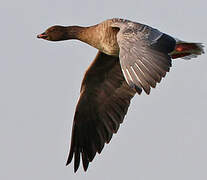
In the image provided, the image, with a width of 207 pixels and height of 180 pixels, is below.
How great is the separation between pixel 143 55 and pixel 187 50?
2.93 m

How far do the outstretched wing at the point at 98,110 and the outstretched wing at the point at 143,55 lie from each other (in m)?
2.54

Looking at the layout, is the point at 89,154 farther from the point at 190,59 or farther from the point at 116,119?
the point at 190,59

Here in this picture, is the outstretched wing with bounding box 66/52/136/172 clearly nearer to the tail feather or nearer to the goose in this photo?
the goose

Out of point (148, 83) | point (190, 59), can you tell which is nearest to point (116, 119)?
point (190, 59)

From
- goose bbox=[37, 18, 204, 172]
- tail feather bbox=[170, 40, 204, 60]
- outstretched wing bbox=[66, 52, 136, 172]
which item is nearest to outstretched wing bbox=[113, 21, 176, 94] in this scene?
goose bbox=[37, 18, 204, 172]

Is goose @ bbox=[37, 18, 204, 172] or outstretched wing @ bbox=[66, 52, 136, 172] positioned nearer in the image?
goose @ bbox=[37, 18, 204, 172]

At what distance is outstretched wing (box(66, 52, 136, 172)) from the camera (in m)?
14.3

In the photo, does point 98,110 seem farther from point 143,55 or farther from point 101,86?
point 143,55

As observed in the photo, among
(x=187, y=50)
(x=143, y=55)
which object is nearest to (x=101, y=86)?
(x=187, y=50)

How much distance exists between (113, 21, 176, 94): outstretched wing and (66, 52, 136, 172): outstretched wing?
8.35 feet

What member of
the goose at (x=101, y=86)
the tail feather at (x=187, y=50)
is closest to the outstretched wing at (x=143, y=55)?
the goose at (x=101, y=86)

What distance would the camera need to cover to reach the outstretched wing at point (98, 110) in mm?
14297

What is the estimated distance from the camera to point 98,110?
1469 cm

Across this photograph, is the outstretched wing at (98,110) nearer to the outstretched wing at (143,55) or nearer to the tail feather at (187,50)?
the tail feather at (187,50)
